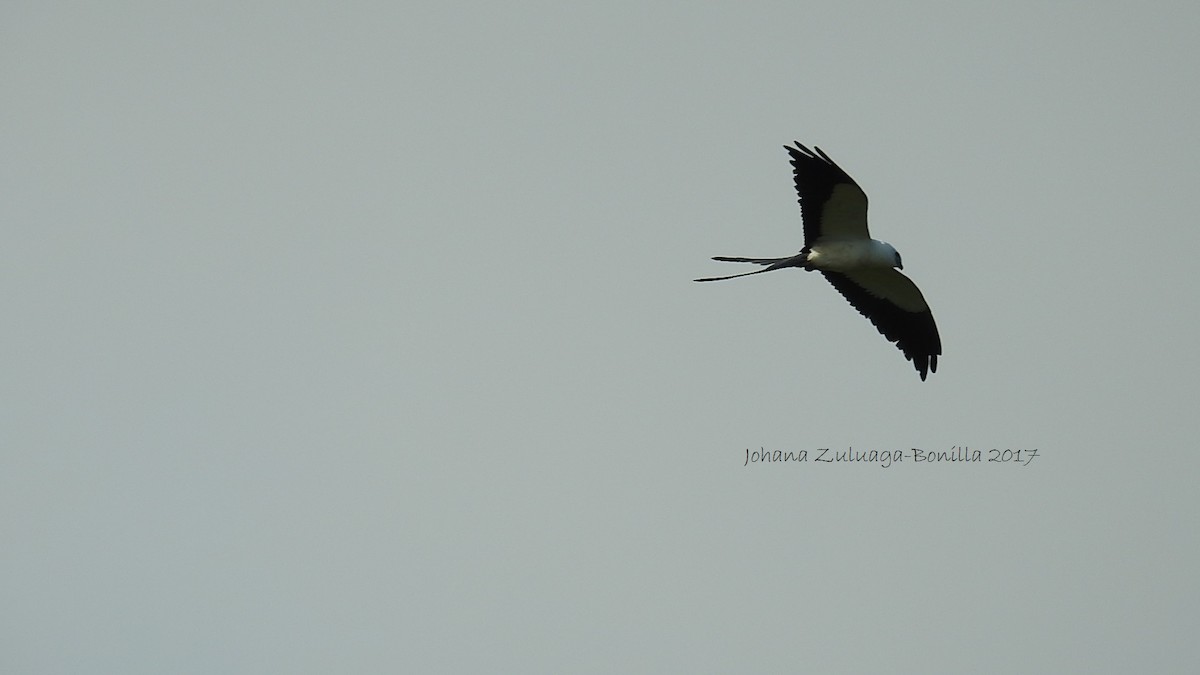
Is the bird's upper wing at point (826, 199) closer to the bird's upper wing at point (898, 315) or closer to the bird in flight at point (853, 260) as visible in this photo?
the bird in flight at point (853, 260)

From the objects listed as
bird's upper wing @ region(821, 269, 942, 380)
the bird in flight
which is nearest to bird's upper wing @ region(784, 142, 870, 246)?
the bird in flight

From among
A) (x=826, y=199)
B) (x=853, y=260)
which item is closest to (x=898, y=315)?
(x=853, y=260)

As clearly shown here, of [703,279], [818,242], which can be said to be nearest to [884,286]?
[818,242]

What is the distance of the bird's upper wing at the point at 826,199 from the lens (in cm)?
1277

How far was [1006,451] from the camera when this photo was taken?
672 inches

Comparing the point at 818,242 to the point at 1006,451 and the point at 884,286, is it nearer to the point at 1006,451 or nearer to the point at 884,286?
the point at 884,286

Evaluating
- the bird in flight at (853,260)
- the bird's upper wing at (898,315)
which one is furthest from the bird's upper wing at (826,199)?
the bird's upper wing at (898,315)

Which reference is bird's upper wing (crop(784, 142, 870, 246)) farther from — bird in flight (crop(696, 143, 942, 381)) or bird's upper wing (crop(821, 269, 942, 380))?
bird's upper wing (crop(821, 269, 942, 380))

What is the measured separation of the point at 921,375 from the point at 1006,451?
11.4ft

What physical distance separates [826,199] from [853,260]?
0.78 meters

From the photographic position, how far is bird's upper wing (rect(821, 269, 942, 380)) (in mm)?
14031

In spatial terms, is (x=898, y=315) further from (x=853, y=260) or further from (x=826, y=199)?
(x=826, y=199)

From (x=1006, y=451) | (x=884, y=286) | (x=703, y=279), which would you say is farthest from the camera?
(x=1006, y=451)

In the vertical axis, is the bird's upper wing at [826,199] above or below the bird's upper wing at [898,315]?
above
